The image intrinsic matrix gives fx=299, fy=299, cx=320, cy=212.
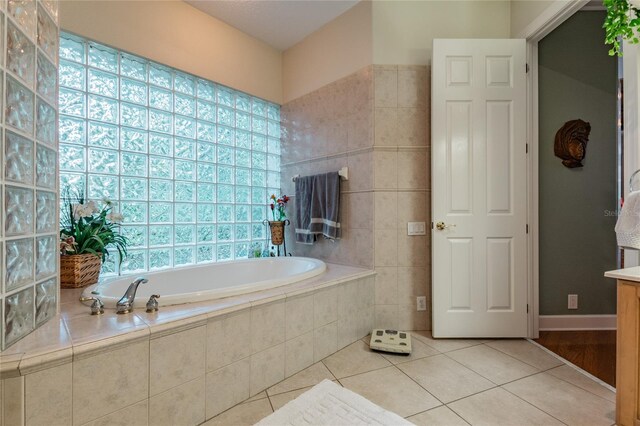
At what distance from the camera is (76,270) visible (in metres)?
1.82

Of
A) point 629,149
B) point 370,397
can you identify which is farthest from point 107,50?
point 629,149

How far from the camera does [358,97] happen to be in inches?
99.9

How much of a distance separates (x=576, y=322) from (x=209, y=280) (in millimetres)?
3011

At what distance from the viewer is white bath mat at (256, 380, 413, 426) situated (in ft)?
4.37

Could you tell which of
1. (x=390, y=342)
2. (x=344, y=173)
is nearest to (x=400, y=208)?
(x=344, y=173)

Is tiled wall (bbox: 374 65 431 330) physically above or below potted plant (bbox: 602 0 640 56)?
below

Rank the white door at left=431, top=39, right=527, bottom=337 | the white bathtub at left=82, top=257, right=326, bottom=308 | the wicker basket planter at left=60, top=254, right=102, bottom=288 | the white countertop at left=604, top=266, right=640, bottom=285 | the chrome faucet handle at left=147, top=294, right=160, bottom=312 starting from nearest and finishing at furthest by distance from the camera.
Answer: the white countertop at left=604, top=266, right=640, bottom=285 < the chrome faucet handle at left=147, top=294, right=160, bottom=312 < the white bathtub at left=82, top=257, right=326, bottom=308 < the wicker basket planter at left=60, top=254, right=102, bottom=288 < the white door at left=431, top=39, right=527, bottom=337

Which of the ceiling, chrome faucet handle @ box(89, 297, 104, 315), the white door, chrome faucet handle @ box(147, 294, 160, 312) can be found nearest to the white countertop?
Answer: the white door

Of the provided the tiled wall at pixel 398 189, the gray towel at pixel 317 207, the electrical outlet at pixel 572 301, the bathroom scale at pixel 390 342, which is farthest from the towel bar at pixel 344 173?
the electrical outlet at pixel 572 301

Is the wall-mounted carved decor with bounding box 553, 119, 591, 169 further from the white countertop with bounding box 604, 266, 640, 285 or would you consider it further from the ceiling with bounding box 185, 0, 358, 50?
the ceiling with bounding box 185, 0, 358, 50

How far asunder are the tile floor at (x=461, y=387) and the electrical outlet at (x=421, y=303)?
0.34 m

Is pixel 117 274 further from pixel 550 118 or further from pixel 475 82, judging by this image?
pixel 550 118

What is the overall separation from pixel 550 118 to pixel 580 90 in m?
0.34

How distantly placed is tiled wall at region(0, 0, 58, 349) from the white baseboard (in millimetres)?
3242
